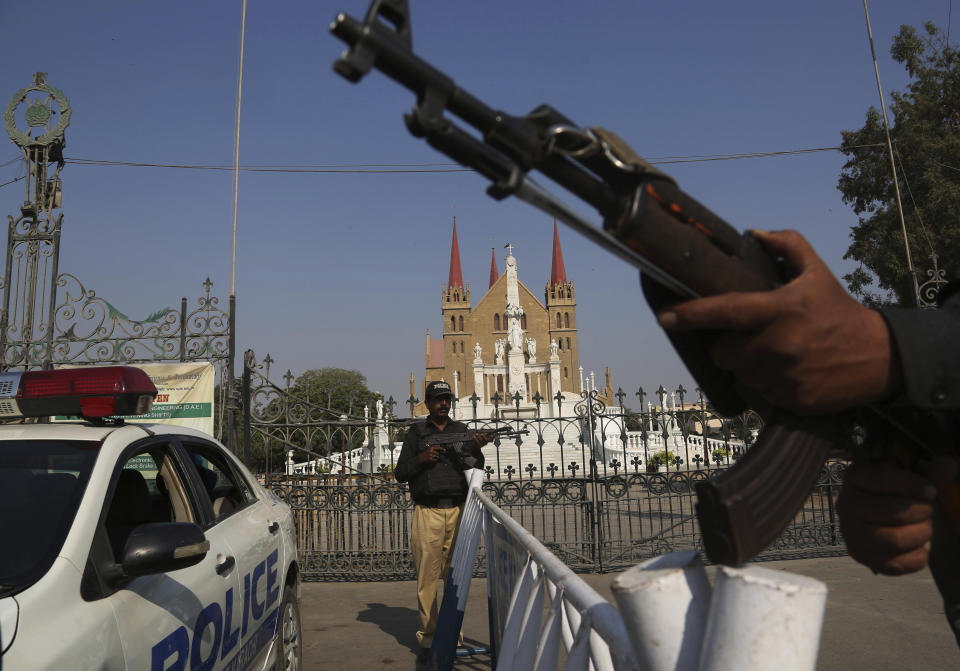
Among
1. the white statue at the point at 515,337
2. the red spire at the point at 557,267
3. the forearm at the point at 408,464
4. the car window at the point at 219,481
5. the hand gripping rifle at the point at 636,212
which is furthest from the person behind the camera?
the red spire at the point at 557,267

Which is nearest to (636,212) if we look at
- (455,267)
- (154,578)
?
(154,578)

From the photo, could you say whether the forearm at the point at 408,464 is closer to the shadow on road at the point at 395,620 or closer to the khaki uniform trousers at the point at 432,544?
the khaki uniform trousers at the point at 432,544

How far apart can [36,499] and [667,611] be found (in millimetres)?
2456

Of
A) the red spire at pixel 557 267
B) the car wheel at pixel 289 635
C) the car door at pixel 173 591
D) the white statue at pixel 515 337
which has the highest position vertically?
the red spire at pixel 557 267

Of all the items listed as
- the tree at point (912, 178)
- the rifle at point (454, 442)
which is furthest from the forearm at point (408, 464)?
the tree at point (912, 178)

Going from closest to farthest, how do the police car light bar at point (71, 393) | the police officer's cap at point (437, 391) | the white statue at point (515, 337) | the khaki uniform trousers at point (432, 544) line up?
the police car light bar at point (71, 393)
the khaki uniform trousers at point (432, 544)
the police officer's cap at point (437, 391)
the white statue at point (515, 337)

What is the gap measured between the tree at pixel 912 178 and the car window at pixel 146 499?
15734 millimetres

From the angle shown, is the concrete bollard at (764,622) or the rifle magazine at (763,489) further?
the rifle magazine at (763,489)

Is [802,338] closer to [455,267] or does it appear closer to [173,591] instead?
[173,591]

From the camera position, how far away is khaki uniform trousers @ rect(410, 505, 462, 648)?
505 cm

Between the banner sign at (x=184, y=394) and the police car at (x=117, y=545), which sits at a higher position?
the banner sign at (x=184, y=394)

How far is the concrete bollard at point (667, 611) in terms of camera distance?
897mm

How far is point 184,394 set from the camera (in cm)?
Answer: 770

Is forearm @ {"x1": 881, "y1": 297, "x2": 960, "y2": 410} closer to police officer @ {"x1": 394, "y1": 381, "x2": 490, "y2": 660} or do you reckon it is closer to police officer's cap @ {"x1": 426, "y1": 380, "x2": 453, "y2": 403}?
police officer @ {"x1": 394, "y1": 381, "x2": 490, "y2": 660}
